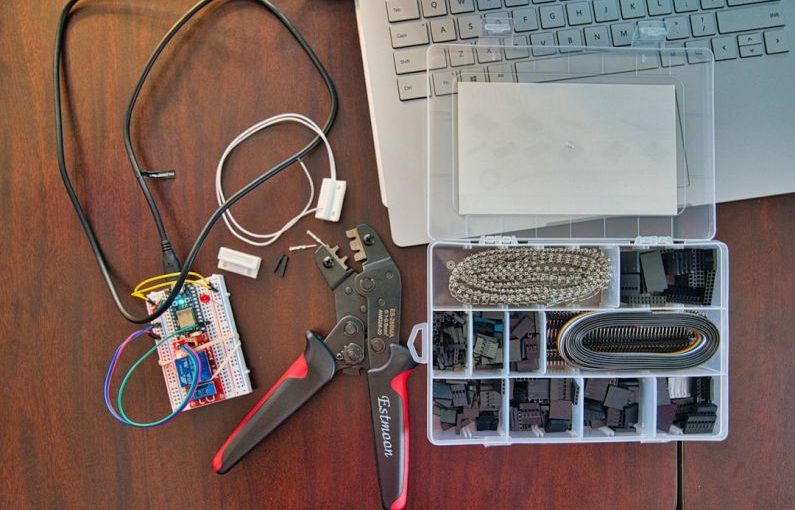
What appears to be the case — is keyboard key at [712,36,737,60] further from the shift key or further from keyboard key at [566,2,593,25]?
keyboard key at [566,2,593,25]

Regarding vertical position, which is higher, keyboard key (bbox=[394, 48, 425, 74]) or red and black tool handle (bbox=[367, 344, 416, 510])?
keyboard key (bbox=[394, 48, 425, 74])

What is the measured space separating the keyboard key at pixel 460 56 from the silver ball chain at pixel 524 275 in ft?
0.74

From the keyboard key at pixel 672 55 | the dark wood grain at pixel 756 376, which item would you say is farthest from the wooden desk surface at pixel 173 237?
the keyboard key at pixel 672 55

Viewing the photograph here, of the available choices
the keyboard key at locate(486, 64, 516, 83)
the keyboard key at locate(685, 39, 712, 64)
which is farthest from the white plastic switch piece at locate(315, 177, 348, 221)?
the keyboard key at locate(685, 39, 712, 64)

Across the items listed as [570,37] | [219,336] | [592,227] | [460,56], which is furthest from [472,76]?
[219,336]

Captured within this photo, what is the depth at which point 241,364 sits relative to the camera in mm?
708

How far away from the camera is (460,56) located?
66 centimetres

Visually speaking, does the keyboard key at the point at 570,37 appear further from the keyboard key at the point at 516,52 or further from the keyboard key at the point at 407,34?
the keyboard key at the point at 407,34

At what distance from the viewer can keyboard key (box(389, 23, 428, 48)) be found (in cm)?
66

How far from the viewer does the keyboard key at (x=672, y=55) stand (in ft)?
2.21

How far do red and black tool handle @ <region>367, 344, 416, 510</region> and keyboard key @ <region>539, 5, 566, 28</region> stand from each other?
0.43 m

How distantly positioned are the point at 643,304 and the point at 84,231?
2.33 feet

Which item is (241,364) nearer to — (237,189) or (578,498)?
(237,189)

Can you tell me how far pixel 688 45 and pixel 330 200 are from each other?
0.47 meters
